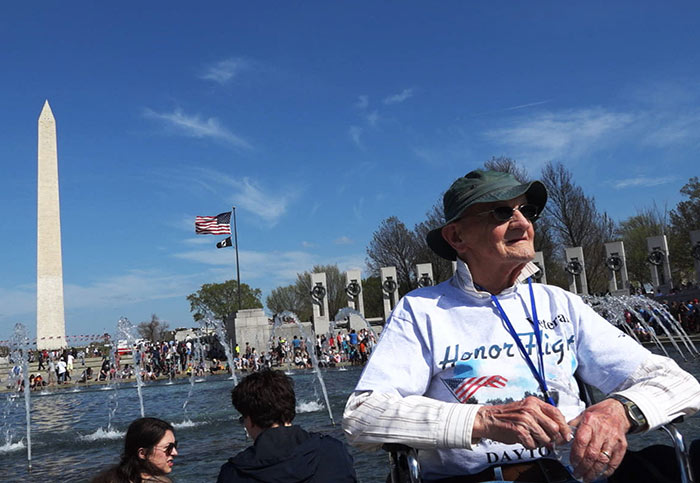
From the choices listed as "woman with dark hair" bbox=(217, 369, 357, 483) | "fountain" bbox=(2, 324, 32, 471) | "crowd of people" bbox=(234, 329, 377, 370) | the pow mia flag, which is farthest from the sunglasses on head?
the pow mia flag

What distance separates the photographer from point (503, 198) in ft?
7.54

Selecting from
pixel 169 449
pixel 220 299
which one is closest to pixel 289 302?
pixel 220 299

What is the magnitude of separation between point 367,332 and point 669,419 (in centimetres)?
2778

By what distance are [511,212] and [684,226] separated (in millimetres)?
51202

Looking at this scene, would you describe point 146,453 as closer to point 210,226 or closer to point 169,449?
point 169,449

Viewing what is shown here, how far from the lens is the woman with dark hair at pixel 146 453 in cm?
292

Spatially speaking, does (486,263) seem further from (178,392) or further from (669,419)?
(178,392)

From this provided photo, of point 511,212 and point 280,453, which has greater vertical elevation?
point 511,212

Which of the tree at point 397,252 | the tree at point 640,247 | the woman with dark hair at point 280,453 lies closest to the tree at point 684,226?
the tree at point 640,247

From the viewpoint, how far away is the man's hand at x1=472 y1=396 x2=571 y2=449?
1781 mm

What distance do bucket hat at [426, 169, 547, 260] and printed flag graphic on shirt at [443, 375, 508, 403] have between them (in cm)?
62

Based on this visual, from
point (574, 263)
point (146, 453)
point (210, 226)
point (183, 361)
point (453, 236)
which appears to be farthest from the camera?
point (574, 263)

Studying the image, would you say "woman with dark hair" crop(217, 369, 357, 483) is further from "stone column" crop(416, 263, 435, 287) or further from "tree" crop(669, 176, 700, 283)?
"tree" crop(669, 176, 700, 283)

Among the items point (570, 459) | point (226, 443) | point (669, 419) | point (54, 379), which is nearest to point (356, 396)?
point (570, 459)
